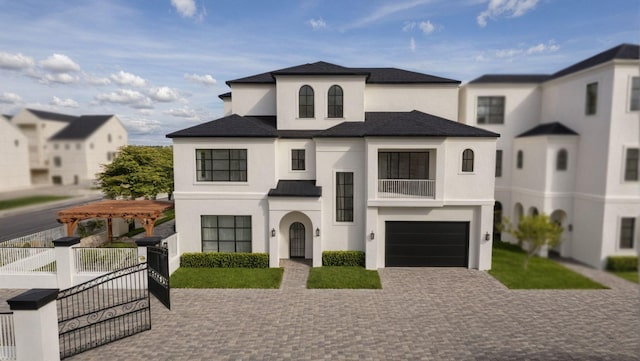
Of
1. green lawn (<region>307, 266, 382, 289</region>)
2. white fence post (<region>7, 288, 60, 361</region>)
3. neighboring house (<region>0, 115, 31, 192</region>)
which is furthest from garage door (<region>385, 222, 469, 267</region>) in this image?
neighboring house (<region>0, 115, 31, 192</region>)

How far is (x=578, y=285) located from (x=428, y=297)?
272 inches

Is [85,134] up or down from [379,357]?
up

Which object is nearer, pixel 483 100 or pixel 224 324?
pixel 224 324

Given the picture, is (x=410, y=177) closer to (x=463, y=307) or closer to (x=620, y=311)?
(x=463, y=307)

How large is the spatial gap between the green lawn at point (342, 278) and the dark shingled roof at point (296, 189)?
154 inches

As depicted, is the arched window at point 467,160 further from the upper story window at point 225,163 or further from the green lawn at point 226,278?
the upper story window at point 225,163

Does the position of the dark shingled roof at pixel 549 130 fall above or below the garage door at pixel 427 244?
above

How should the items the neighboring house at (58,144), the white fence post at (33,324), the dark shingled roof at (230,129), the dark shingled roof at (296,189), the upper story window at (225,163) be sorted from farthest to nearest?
the upper story window at (225,163)
the dark shingled roof at (230,129)
the dark shingled roof at (296,189)
the white fence post at (33,324)
the neighboring house at (58,144)

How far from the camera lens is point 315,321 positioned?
11.2m

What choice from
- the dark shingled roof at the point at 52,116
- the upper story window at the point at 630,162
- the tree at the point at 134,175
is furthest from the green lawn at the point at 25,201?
the tree at the point at 134,175

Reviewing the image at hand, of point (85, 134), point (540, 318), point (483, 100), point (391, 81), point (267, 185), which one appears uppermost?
point (391, 81)

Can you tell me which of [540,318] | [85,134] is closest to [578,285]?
[540,318]

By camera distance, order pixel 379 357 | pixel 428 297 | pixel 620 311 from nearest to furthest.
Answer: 1. pixel 379 357
2. pixel 620 311
3. pixel 428 297

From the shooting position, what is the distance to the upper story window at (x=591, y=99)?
1516 cm
